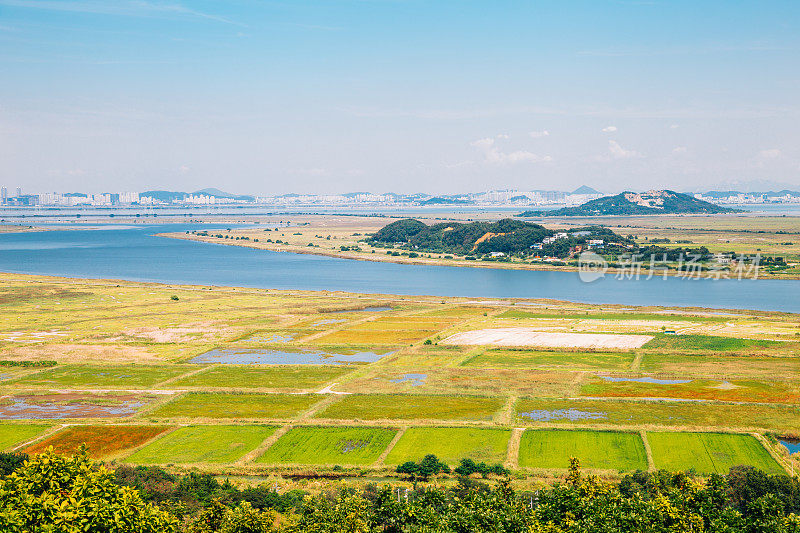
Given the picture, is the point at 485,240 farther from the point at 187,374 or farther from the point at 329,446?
the point at 329,446

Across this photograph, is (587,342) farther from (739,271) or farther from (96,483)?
(739,271)

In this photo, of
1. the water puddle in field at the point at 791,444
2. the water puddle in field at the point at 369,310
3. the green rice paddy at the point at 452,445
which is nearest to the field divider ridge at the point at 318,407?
the green rice paddy at the point at 452,445

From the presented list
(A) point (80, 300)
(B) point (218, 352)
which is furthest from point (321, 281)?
(B) point (218, 352)

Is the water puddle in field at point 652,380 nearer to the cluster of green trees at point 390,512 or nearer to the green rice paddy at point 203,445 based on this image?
the cluster of green trees at point 390,512

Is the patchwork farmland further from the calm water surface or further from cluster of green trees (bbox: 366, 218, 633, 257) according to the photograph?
cluster of green trees (bbox: 366, 218, 633, 257)

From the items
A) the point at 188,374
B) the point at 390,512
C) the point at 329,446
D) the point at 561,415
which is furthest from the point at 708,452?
the point at 188,374
